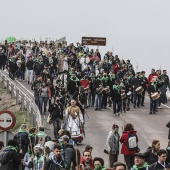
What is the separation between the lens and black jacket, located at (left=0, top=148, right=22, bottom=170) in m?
19.4

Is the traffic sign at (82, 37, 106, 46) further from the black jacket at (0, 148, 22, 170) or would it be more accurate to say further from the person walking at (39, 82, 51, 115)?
the black jacket at (0, 148, 22, 170)

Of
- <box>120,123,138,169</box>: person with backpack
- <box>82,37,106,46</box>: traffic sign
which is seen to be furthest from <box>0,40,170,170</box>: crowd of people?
<box>82,37,106,46</box>: traffic sign

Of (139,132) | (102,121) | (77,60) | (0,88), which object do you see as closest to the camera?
(139,132)

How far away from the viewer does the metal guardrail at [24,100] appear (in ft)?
103

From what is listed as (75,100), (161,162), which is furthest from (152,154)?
(75,100)

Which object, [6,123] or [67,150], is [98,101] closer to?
[6,123]

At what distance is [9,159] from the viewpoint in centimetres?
1939

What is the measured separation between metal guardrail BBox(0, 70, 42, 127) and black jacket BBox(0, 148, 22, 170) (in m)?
7.82

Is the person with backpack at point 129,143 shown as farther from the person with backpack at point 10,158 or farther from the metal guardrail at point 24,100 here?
the metal guardrail at point 24,100

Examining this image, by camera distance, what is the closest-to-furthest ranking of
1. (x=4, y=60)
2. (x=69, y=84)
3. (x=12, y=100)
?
(x=69, y=84), (x=12, y=100), (x=4, y=60)

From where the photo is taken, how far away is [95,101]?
3809 cm

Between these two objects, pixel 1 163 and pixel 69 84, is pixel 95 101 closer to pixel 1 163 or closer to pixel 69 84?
pixel 69 84

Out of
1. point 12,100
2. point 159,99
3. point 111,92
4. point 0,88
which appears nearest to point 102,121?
point 111,92

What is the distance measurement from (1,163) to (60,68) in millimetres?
30251
